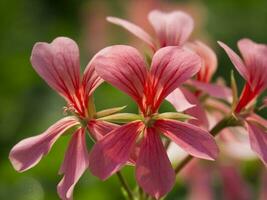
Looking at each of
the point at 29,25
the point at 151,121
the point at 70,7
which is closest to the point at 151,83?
the point at 151,121

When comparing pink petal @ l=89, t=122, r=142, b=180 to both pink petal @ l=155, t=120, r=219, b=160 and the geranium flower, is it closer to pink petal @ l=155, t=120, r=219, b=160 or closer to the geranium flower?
pink petal @ l=155, t=120, r=219, b=160

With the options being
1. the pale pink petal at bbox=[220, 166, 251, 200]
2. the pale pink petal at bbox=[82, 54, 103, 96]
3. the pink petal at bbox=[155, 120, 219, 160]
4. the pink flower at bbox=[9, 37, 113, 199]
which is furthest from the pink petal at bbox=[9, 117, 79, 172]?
the pale pink petal at bbox=[220, 166, 251, 200]

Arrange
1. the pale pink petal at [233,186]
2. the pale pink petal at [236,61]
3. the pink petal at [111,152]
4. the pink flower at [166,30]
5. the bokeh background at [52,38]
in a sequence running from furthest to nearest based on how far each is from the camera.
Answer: the bokeh background at [52,38] → the pale pink petal at [233,186] → the pink flower at [166,30] → the pale pink petal at [236,61] → the pink petal at [111,152]

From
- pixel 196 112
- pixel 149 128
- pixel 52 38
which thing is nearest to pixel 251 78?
pixel 196 112

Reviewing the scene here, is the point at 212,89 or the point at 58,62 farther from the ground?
the point at 58,62

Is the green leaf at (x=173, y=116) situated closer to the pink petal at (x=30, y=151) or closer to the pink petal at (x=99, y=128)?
the pink petal at (x=99, y=128)

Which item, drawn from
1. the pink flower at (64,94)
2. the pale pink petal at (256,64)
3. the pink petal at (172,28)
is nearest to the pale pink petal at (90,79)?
the pink flower at (64,94)

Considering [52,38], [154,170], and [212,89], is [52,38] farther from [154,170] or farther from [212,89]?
[154,170]
